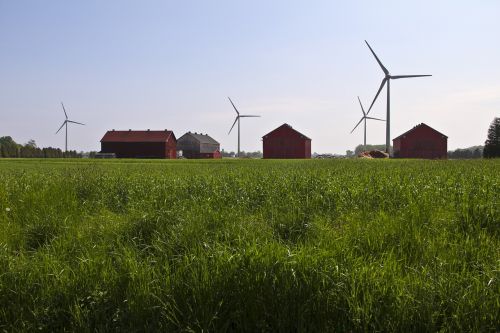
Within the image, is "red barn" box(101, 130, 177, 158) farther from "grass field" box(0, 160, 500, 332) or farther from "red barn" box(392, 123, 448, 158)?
"grass field" box(0, 160, 500, 332)

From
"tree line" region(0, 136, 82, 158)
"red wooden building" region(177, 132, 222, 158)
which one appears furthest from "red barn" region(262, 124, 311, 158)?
"tree line" region(0, 136, 82, 158)

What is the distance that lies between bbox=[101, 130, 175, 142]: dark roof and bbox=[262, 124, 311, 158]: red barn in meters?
25.7

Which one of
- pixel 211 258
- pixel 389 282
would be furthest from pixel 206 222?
pixel 389 282

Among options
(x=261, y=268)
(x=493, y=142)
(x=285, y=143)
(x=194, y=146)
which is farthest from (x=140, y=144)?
(x=261, y=268)

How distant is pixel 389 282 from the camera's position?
4617 millimetres

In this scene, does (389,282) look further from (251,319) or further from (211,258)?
(211,258)

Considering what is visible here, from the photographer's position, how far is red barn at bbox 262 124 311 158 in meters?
86.3

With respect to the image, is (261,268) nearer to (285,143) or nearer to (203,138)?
(285,143)

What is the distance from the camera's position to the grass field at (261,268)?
14.3ft

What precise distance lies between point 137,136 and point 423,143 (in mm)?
65222

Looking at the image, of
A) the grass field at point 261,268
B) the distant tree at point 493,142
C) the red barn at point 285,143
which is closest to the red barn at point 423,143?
the distant tree at point 493,142

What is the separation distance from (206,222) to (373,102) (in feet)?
229

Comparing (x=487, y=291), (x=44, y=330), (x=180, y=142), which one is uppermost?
(x=180, y=142)

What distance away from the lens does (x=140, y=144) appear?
97.2 metres
